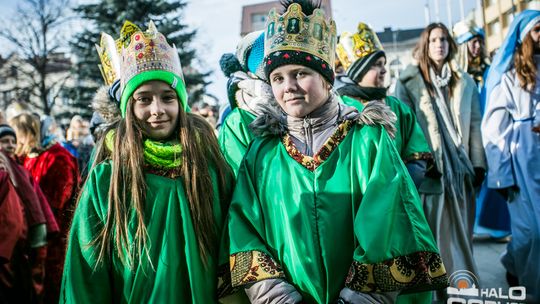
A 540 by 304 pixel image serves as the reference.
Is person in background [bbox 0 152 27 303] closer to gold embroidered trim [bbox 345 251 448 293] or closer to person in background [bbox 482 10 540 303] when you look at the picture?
gold embroidered trim [bbox 345 251 448 293]

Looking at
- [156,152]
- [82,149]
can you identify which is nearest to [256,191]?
[156,152]

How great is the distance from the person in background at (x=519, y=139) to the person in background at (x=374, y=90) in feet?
2.72

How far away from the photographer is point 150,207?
2.54m

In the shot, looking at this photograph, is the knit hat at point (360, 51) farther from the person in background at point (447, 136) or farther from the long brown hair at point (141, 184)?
the long brown hair at point (141, 184)

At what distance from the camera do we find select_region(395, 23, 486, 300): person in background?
15.6ft

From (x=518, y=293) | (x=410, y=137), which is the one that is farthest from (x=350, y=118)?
(x=518, y=293)

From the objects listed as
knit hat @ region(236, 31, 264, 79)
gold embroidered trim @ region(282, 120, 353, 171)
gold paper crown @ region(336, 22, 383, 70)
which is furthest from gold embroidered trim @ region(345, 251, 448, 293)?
gold paper crown @ region(336, 22, 383, 70)

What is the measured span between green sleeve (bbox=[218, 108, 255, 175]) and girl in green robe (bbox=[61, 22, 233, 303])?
474 mm

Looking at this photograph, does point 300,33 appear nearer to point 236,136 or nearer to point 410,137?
point 236,136

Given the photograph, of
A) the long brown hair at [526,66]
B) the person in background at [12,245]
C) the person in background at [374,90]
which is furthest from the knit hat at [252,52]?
the long brown hair at [526,66]

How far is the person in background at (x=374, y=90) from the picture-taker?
4113 millimetres

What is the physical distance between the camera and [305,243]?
2.26m

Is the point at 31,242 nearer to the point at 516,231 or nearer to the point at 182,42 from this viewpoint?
the point at 516,231

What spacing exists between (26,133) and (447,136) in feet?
14.6
